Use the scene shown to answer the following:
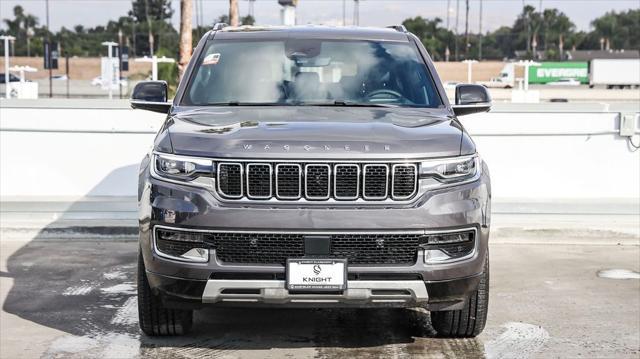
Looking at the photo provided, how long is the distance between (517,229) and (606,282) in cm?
207

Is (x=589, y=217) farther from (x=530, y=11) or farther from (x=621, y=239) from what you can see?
(x=530, y=11)

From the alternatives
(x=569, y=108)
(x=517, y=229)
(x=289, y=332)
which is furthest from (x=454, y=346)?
(x=569, y=108)

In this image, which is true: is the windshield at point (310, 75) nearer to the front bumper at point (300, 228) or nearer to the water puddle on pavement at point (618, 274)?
the front bumper at point (300, 228)

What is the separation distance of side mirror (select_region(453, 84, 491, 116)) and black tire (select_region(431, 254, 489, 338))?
4.45ft

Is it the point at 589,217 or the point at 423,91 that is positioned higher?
the point at 423,91

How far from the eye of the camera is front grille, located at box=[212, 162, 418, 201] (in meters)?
5.16

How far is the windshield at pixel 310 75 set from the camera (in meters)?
6.40

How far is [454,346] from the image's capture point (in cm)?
598

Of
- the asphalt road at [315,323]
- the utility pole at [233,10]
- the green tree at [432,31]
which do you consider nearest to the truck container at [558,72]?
the green tree at [432,31]

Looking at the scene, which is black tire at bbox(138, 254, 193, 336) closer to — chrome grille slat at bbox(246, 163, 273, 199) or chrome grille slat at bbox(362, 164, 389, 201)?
chrome grille slat at bbox(246, 163, 273, 199)

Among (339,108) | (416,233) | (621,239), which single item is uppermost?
(339,108)

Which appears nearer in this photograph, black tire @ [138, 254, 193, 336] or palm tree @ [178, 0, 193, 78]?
black tire @ [138, 254, 193, 336]

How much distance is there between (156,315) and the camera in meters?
5.87

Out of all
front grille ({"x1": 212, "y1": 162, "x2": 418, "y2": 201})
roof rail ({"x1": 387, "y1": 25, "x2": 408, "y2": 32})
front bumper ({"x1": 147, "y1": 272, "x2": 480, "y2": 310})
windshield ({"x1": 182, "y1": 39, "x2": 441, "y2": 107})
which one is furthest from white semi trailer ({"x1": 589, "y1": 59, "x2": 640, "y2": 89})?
front grille ({"x1": 212, "y1": 162, "x2": 418, "y2": 201})
